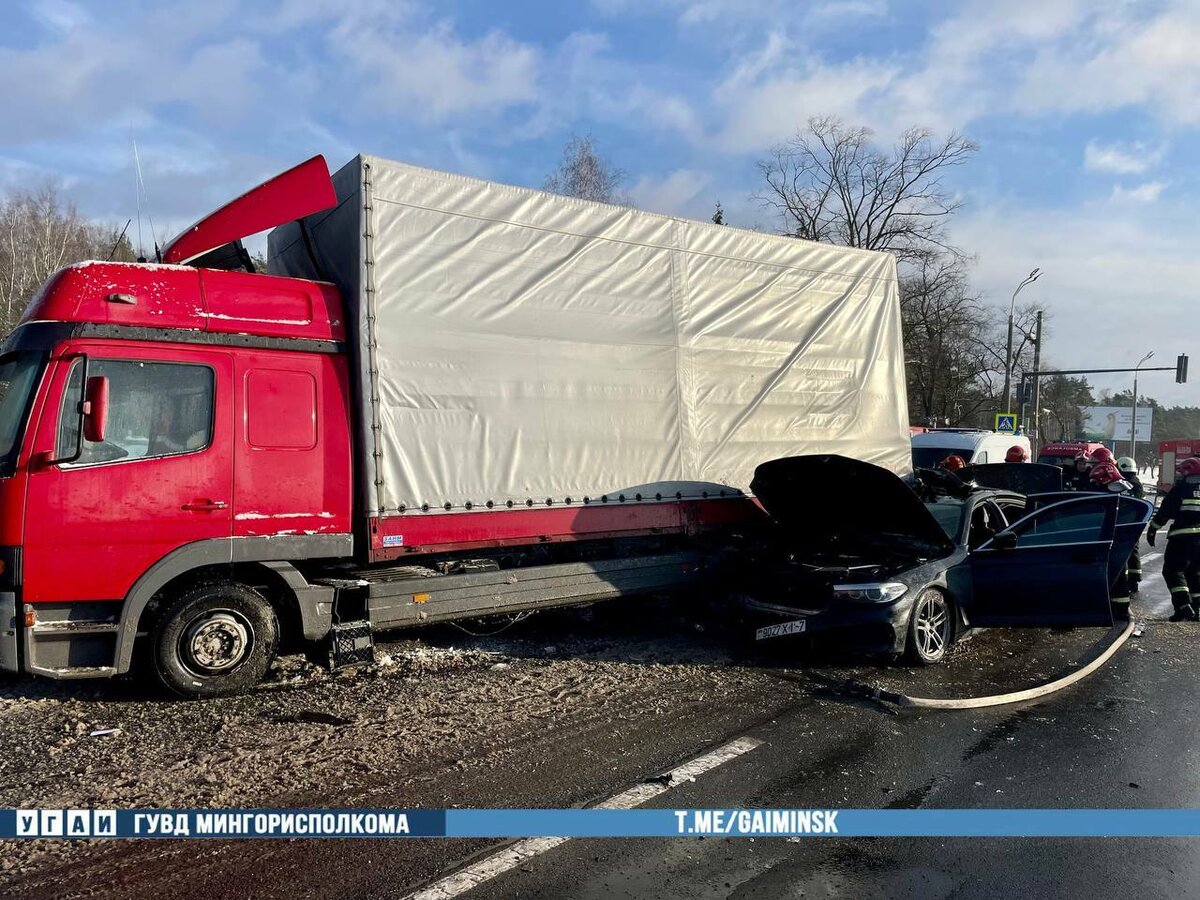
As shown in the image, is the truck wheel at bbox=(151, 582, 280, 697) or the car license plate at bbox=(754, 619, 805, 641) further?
the car license plate at bbox=(754, 619, 805, 641)

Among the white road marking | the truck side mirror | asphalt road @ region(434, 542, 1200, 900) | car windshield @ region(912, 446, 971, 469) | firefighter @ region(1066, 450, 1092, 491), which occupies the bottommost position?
asphalt road @ region(434, 542, 1200, 900)

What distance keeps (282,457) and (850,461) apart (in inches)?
174

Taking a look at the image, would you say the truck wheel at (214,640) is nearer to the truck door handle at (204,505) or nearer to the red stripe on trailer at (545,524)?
the truck door handle at (204,505)

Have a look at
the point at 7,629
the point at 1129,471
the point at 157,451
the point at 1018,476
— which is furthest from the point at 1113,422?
the point at 7,629

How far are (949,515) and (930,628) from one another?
4.42ft

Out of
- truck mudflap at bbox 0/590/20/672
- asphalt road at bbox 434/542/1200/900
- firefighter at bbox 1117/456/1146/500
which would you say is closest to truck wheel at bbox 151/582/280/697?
truck mudflap at bbox 0/590/20/672

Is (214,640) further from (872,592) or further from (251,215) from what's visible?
(872,592)

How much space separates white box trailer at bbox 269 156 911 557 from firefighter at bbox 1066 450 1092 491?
412 centimetres

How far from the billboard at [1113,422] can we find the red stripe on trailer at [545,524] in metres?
70.3

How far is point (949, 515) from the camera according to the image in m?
7.50

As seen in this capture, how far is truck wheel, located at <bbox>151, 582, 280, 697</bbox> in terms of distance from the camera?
5.34 meters

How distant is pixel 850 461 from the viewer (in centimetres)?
693

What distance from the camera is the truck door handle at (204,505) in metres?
5.37

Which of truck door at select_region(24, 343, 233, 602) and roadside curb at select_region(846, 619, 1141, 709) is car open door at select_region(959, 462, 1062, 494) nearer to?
roadside curb at select_region(846, 619, 1141, 709)
